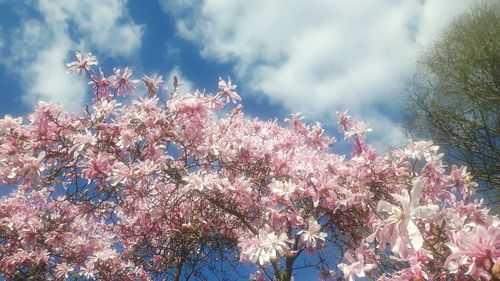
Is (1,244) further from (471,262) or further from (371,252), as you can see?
(471,262)

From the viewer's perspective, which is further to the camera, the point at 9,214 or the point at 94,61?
the point at 9,214

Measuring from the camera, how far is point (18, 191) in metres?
7.72

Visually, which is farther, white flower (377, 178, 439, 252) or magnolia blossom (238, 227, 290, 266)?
magnolia blossom (238, 227, 290, 266)

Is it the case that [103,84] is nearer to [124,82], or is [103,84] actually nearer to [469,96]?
[124,82]

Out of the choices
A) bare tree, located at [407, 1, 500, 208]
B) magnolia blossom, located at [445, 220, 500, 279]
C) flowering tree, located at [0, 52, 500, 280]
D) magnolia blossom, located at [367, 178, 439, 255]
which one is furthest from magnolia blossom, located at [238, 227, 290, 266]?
bare tree, located at [407, 1, 500, 208]

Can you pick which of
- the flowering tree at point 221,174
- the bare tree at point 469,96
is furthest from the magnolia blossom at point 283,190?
the bare tree at point 469,96

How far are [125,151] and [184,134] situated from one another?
0.57 meters

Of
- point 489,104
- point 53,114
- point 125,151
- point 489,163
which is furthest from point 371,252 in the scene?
point 489,104

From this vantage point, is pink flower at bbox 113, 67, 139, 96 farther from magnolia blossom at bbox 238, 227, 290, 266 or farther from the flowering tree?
magnolia blossom at bbox 238, 227, 290, 266

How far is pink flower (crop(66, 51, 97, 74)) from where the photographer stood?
386 cm

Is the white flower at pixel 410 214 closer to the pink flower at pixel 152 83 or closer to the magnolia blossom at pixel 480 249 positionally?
the magnolia blossom at pixel 480 249

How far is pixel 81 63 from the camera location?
388 cm

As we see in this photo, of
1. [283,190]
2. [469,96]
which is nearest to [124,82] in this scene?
[283,190]

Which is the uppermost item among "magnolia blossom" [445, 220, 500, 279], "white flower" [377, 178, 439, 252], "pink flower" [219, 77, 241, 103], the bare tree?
the bare tree
